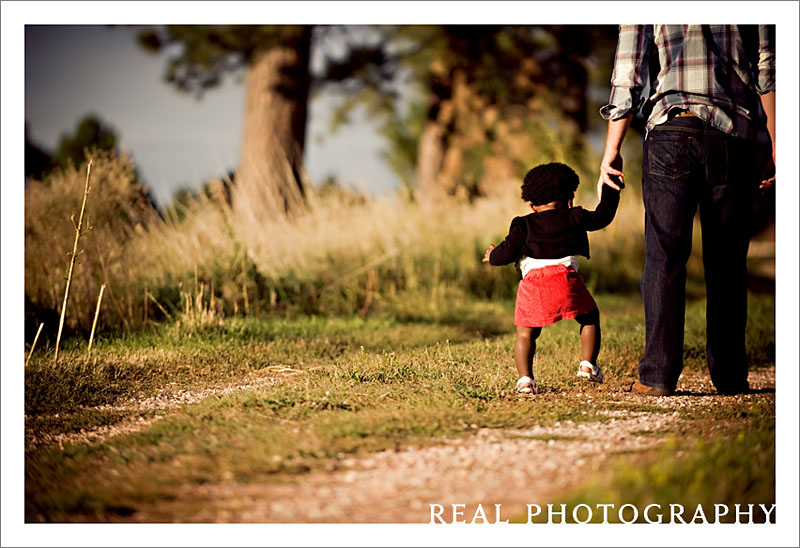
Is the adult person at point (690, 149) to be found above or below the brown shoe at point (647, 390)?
above

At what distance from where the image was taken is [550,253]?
3.63m

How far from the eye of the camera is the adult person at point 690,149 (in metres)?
3.49

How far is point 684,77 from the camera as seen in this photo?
11.4ft

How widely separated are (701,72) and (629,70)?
311 millimetres

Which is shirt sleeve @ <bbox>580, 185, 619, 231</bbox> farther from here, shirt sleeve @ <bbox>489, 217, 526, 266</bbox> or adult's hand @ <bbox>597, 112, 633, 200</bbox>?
shirt sleeve @ <bbox>489, 217, 526, 266</bbox>

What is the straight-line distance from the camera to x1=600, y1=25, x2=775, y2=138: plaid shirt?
137 inches

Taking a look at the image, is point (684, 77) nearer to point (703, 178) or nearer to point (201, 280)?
point (703, 178)

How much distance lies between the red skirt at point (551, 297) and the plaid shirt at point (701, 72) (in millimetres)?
775

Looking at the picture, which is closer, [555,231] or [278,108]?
[555,231]

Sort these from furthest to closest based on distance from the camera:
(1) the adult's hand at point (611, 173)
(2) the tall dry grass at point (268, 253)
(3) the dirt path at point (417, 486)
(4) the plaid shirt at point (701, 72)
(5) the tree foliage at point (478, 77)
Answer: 1. (5) the tree foliage at point (478, 77)
2. (2) the tall dry grass at point (268, 253)
3. (1) the adult's hand at point (611, 173)
4. (4) the plaid shirt at point (701, 72)
5. (3) the dirt path at point (417, 486)

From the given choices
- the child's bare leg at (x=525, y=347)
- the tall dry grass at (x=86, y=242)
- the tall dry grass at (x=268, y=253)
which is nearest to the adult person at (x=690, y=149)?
the child's bare leg at (x=525, y=347)

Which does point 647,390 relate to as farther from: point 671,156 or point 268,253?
point 268,253

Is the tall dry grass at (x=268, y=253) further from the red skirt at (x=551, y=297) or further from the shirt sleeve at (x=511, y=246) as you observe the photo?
the red skirt at (x=551, y=297)

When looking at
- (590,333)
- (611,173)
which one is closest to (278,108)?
(611,173)
